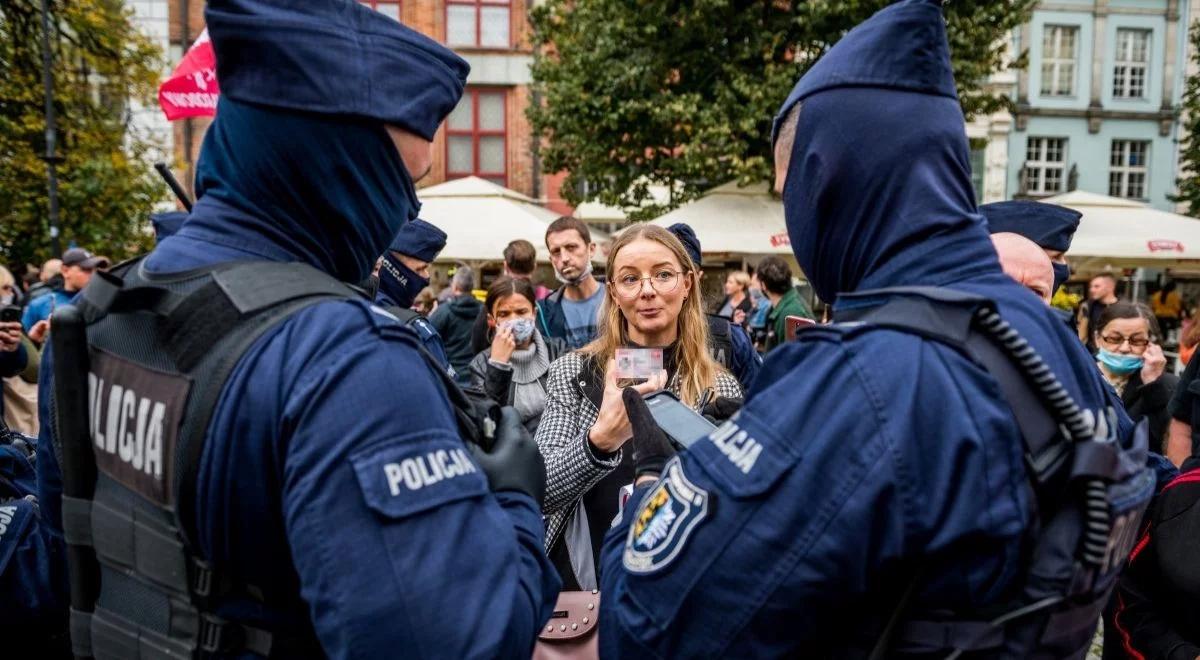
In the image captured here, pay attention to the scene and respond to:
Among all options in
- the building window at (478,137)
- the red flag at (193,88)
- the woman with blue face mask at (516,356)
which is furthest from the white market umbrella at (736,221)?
the building window at (478,137)

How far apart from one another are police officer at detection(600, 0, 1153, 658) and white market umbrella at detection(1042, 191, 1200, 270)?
11.3m

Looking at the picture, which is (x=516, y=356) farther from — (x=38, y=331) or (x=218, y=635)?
(x=38, y=331)

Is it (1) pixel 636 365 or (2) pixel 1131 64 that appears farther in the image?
(2) pixel 1131 64

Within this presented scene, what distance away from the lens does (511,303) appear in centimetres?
523

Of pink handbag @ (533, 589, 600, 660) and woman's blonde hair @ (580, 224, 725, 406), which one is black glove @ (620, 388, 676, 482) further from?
woman's blonde hair @ (580, 224, 725, 406)

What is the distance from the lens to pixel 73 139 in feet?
44.8

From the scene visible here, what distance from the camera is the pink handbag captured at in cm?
194

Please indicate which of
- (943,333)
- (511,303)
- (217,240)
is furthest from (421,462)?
(511,303)

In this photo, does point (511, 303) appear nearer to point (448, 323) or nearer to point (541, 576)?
point (448, 323)

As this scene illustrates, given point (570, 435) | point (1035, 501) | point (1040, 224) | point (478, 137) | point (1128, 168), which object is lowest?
point (570, 435)

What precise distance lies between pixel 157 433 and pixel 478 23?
73.1ft

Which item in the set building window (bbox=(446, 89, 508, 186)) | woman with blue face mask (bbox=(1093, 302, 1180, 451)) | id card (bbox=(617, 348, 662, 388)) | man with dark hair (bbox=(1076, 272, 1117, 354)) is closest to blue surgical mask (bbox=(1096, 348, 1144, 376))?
woman with blue face mask (bbox=(1093, 302, 1180, 451))

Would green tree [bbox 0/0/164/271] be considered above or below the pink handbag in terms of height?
above

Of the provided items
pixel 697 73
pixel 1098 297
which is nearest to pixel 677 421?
pixel 1098 297
